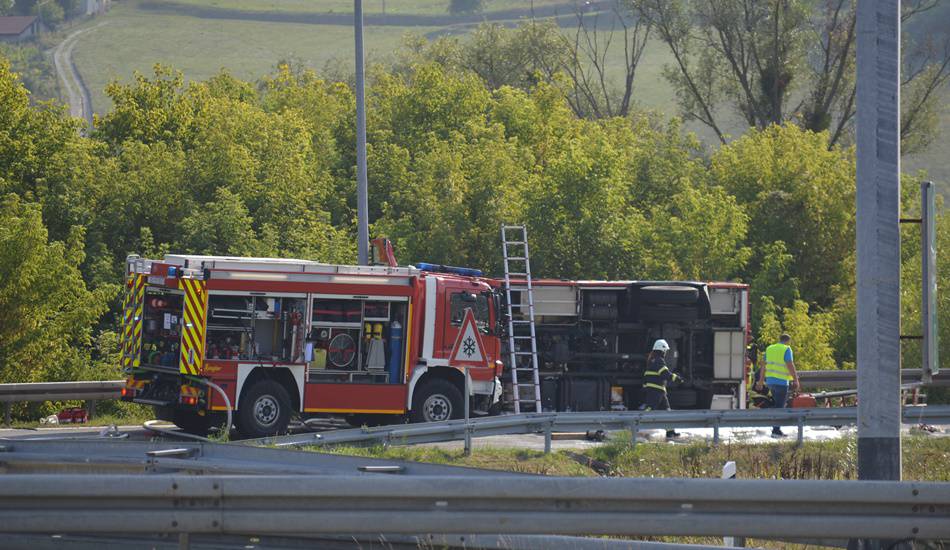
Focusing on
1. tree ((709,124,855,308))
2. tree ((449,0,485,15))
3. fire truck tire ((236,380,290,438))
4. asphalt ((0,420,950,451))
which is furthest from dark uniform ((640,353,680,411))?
tree ((449,0,485,15))

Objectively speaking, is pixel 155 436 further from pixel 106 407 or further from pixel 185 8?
pixel 185 8

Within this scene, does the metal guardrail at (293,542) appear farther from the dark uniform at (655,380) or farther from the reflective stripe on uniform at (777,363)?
the reflective stripe on uniform at (777,363)

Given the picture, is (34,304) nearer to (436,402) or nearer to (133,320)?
(133,320)

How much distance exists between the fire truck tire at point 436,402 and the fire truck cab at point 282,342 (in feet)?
0.05

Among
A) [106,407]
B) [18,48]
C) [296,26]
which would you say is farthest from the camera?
[296,26]

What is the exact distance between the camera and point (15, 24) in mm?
167625

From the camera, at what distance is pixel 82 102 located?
121 m

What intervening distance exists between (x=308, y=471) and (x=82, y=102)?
120362 mm

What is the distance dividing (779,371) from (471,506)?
14541 millimetres

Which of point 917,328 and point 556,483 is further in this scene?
point 917,328

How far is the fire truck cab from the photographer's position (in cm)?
1688

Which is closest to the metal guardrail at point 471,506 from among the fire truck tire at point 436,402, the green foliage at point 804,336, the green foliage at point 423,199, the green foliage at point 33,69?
the fire truck tire at point 436,402

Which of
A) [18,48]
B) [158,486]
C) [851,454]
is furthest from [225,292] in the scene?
[18,48]

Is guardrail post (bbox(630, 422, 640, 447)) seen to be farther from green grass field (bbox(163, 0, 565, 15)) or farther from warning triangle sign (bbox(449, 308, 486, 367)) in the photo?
green grass field (bbox(163, 0, 565, 15))
